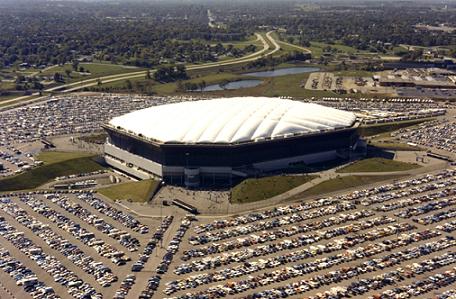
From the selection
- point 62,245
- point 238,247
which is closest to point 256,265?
point 238,247

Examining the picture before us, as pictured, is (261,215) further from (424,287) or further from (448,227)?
(424,287)

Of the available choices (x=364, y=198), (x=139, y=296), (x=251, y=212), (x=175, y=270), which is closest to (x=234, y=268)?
(x=175, y=270)

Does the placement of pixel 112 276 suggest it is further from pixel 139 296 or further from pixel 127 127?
pixel 127 127

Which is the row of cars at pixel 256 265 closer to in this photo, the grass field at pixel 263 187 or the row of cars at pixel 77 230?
the row of cars at pixel 77 230

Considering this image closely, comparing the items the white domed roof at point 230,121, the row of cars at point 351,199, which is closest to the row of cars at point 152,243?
the row of cars at point 351,199

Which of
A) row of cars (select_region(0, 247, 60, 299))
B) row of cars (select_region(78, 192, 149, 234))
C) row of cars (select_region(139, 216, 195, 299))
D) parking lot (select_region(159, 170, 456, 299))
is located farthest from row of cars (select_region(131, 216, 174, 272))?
row of cars (select_region(0, 247, 60, 299))
